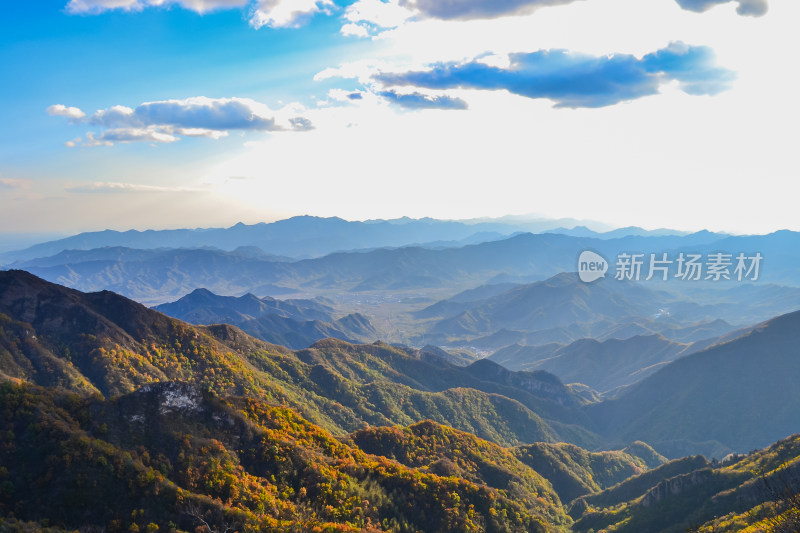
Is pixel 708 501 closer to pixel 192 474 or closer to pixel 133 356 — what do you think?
pixel 192 474

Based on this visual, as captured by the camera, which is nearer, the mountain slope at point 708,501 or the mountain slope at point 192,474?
the mountain slope at point 192,474

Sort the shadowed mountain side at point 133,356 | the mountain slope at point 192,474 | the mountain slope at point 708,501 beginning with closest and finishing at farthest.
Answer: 1. the mountain slope at point 192,474
2. the mountain slope at point 708,501
3. the shadowed mountain side at point 133,356

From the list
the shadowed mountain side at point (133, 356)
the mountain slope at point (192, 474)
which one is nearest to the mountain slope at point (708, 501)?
the mountain slope at point (192, 474)

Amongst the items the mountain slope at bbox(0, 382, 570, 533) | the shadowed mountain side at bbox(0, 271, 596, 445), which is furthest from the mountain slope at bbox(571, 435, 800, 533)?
the shadowed mountain side at bbox(0, 271, 596, 445)

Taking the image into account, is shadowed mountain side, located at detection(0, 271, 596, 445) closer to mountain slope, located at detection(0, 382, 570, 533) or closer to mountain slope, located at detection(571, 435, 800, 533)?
mountain slope, located at detection(0, 382, 570, 533)

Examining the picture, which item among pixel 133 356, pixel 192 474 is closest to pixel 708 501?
pixel 192 474

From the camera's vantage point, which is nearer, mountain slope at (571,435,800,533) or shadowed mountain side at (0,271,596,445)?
mountain slope at (571,435,800,533)

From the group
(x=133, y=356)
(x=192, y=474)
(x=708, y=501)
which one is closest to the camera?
(x=192, y=474)

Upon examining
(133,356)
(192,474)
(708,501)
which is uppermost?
(192,474)

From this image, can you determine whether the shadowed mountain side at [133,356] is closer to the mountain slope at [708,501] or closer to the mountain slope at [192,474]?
the mountain slope at [192,474]

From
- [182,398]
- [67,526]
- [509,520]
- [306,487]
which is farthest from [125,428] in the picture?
[509,520]

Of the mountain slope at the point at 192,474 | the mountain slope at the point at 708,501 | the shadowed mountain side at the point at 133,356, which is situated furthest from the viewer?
the shadowed mountain side at the point at 133,356
